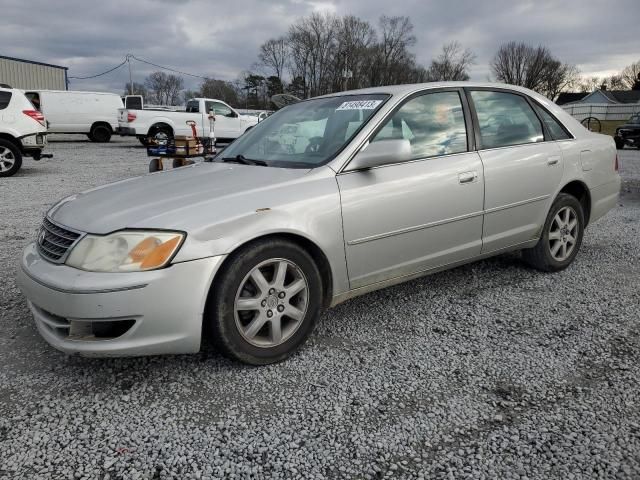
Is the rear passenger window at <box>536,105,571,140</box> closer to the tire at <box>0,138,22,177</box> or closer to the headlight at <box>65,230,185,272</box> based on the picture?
the headlight at <box>65,230,185,272</box>

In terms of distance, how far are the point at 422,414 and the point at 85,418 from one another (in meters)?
1.51

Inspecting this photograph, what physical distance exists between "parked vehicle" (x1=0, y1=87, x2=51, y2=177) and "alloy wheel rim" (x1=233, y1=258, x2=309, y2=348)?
1003cm

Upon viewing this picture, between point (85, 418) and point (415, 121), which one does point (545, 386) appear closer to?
point (415, 121)

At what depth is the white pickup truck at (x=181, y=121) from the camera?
18.2m

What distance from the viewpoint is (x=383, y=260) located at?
3062 mm

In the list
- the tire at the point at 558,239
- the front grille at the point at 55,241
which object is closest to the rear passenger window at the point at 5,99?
the front grille at the point at 55,241

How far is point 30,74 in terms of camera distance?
126ft

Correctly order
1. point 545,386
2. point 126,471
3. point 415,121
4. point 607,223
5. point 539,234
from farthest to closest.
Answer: point 607,223
point 539,234
point 415,121
point 545,386
point 126,471

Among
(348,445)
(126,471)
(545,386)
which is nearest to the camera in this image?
(126,471)

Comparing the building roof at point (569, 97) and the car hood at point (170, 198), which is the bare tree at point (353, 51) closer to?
the building roof at point (569, 97)

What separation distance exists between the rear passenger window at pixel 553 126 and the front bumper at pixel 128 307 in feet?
9.87

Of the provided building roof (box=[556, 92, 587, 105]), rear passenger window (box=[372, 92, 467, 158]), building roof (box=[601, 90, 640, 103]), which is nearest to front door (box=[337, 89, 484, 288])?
rear passenger window (box=[372, 92, 467, 158])

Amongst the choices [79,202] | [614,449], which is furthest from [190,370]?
[614,449]

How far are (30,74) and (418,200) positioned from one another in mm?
→ 43447
